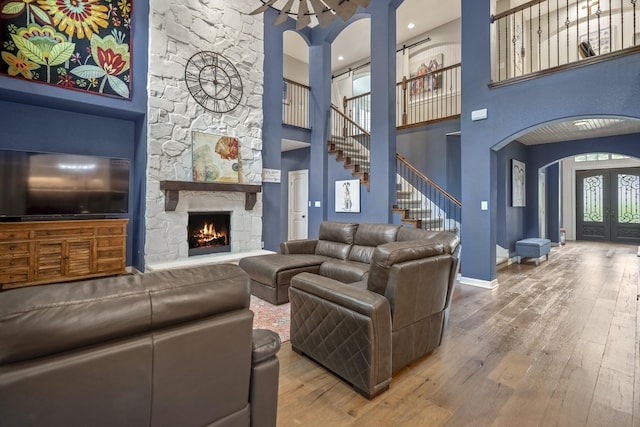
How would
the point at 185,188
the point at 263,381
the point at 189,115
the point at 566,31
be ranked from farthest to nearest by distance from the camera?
the point at 566,31
the point at 189,115
the point at 185,188
the point at 263,381

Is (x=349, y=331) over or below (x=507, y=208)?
below

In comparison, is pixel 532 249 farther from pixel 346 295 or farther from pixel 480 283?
pixel 346 295

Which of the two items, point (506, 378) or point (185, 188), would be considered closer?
point (506, 378)

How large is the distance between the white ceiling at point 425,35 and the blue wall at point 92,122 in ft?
16.1

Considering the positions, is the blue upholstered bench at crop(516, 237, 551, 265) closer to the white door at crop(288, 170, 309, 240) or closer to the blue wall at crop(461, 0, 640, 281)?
the blue wall at crop(461, 0, 640, 281)

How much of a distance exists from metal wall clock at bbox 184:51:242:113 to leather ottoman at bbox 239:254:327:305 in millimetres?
2837

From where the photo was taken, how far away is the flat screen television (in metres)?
3.96

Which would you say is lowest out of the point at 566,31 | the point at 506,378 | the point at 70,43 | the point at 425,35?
the point at 506,378

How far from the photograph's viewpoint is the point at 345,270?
3.74 m

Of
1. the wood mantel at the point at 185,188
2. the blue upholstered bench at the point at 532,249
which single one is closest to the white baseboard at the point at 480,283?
the blue upholstered bench at the point at 532,249

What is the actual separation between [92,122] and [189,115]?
1425 mm

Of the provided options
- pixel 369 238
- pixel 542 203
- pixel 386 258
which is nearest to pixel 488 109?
pixel 369 238

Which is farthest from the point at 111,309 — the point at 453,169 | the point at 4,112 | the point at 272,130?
→ the point at 453,169

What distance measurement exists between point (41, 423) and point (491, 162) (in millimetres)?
5374
